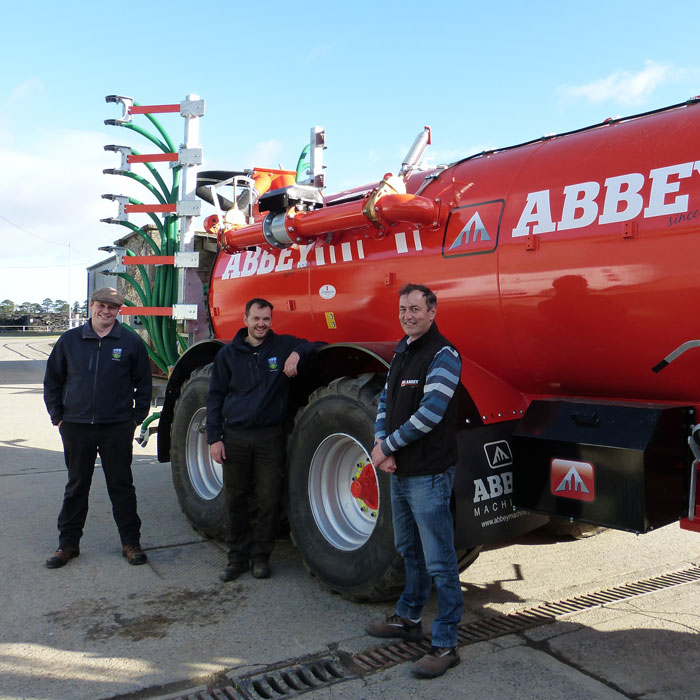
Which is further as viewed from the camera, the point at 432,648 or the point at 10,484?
the point at 10,484

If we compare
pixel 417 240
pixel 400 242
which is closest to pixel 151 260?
pixel 400 242

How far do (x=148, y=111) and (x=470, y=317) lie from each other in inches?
172

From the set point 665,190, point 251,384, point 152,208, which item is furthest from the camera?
point 152,208

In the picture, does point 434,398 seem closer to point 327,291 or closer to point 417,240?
point 417,240

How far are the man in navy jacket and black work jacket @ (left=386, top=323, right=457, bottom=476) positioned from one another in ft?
3.70

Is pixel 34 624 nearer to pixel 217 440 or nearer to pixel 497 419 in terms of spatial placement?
pixel 217 440

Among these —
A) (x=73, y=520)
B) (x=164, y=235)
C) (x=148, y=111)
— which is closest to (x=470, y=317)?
(x=73, y=520)

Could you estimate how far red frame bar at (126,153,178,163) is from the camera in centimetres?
641

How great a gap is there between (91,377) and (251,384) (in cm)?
109

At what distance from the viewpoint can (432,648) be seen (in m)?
3.19

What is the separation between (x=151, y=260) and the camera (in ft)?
20.8

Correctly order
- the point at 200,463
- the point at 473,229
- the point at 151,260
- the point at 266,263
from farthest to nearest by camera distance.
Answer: the point at 151,260 < the point at 200,463 < the point at 266,263 < the point at 473,229

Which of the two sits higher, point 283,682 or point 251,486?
point 251,486

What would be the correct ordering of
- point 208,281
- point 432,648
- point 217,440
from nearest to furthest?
point 432,648 → point 217,440 → point 208,281
